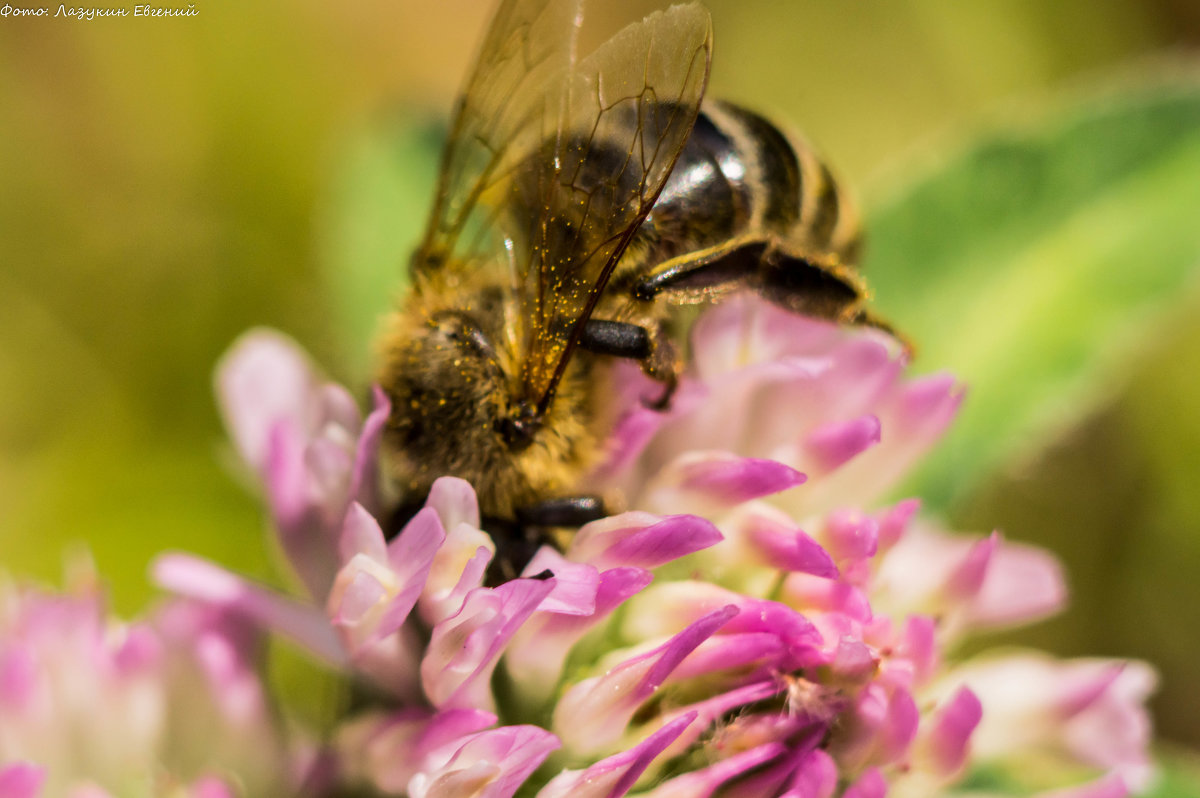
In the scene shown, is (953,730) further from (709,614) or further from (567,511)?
(567,511)

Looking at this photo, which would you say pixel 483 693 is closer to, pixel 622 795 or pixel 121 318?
pixel 622 795

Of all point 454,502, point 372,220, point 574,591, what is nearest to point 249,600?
point 454,502

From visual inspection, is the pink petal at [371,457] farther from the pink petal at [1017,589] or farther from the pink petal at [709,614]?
the pink petal at [1017,589]

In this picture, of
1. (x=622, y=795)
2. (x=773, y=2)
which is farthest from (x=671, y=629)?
(x=773, y=2)

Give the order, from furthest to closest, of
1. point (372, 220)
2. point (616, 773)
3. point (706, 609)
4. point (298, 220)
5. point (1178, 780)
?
point (298, 220)
point (372, 220)
point (1178, 780)
point (706, 609)
point (616, 773)

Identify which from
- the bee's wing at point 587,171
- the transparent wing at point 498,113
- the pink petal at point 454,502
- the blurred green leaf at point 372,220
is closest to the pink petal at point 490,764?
the pink petal at point 454,502

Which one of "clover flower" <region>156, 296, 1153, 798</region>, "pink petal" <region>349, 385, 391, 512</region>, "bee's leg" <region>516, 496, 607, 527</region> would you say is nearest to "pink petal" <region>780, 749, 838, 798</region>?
"clover flower" <region>156, 296, 1153, 798</region>

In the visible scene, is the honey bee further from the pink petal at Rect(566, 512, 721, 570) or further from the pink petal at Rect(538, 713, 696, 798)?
the pink petal at Rect(538, 713, 696, 798)

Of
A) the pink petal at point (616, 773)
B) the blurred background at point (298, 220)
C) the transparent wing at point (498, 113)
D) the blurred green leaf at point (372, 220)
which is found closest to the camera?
the pink petal at point (616, 773)
